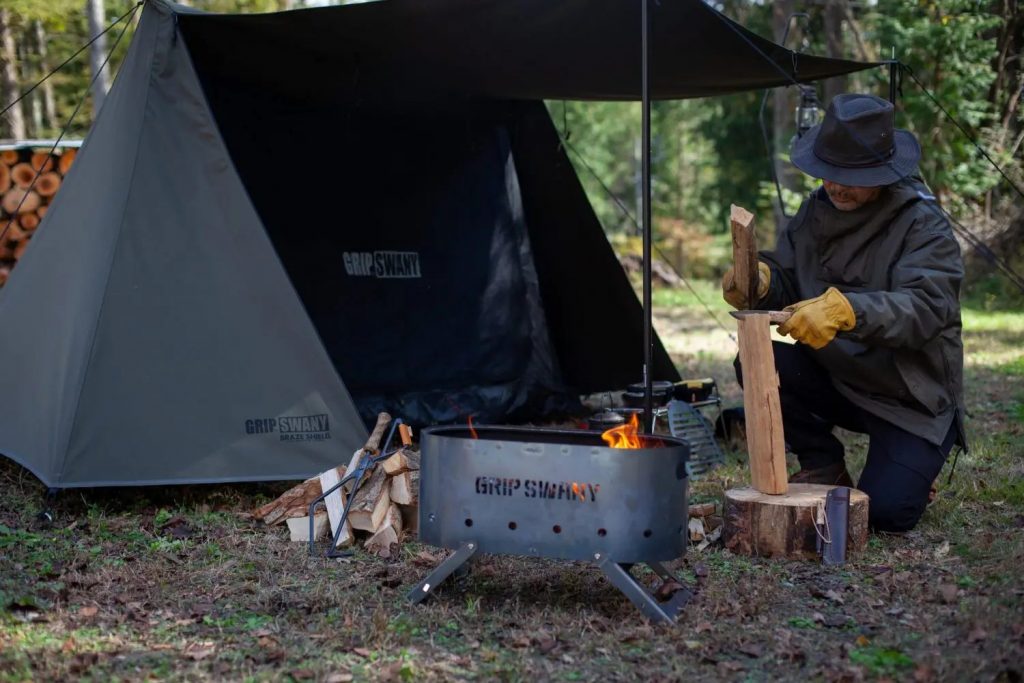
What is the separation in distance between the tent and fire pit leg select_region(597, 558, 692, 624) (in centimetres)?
169

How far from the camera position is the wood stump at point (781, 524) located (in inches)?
136

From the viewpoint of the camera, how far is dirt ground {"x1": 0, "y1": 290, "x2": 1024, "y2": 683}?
262 centimetres

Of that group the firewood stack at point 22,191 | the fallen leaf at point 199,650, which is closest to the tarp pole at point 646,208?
the fallen leaf at point 199,650

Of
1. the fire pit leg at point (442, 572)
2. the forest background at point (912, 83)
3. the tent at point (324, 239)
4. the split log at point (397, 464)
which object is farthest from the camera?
the forest background at point (912, 83)

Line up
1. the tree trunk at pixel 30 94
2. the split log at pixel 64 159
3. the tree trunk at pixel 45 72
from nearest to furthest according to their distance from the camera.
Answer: the split log at pixel 64 159, the tree trunk at pixel 45 72, the tree trunk at pixel 30 94

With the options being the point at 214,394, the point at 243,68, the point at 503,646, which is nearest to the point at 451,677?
the point at 503,646

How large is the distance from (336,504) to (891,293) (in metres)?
1.97

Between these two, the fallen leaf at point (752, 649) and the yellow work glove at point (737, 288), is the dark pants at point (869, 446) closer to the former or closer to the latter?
the yellow work glove at point (737, 288)

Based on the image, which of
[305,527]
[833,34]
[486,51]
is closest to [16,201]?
[486,51]

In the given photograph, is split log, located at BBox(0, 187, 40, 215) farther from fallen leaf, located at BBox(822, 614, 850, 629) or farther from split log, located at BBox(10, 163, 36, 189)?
fallen leaf, located at BBox(822, 614, 850, 629)

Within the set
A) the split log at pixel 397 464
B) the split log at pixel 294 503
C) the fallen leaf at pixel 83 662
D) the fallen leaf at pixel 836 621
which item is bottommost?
the fallen leaf at pixel 836 621

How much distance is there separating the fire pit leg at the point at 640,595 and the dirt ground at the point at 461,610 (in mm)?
35

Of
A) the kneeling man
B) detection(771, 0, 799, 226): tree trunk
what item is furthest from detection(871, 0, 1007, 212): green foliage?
the kneeling man

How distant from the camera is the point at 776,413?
351cm
